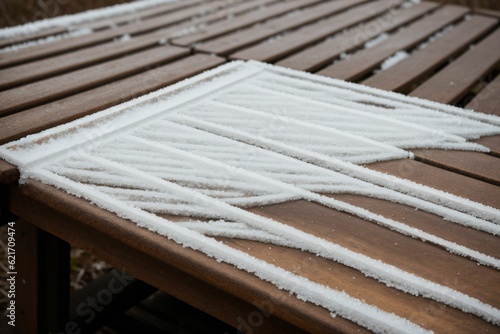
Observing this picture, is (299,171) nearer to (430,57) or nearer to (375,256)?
(375,256)

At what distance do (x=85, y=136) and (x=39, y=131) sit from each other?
11 centimetres

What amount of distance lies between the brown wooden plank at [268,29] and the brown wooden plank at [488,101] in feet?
2.52

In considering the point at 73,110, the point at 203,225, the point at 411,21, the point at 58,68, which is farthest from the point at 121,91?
the point at 411,21

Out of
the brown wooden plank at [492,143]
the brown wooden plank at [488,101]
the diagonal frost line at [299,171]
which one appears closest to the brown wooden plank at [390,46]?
the brown wooden plank at [488,101]

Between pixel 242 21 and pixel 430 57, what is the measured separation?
2.49ft

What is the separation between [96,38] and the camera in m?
1.87

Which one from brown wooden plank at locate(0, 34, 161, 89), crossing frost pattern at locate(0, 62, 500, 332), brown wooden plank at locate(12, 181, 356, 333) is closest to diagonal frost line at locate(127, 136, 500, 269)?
crossing frost pattern at locate(0, 62, 500, 332)

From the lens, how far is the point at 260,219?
0.90 metres

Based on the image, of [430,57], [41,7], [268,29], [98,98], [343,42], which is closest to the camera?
[98,98]

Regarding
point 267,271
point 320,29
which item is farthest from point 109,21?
point 267,271

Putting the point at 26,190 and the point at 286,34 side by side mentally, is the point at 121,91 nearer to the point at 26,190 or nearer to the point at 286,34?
the point at 26,190

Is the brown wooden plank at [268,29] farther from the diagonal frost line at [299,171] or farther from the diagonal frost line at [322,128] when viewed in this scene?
the diagonal frost line at [299,171]

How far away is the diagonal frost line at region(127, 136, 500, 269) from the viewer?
859 mm

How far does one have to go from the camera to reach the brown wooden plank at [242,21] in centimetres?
190
